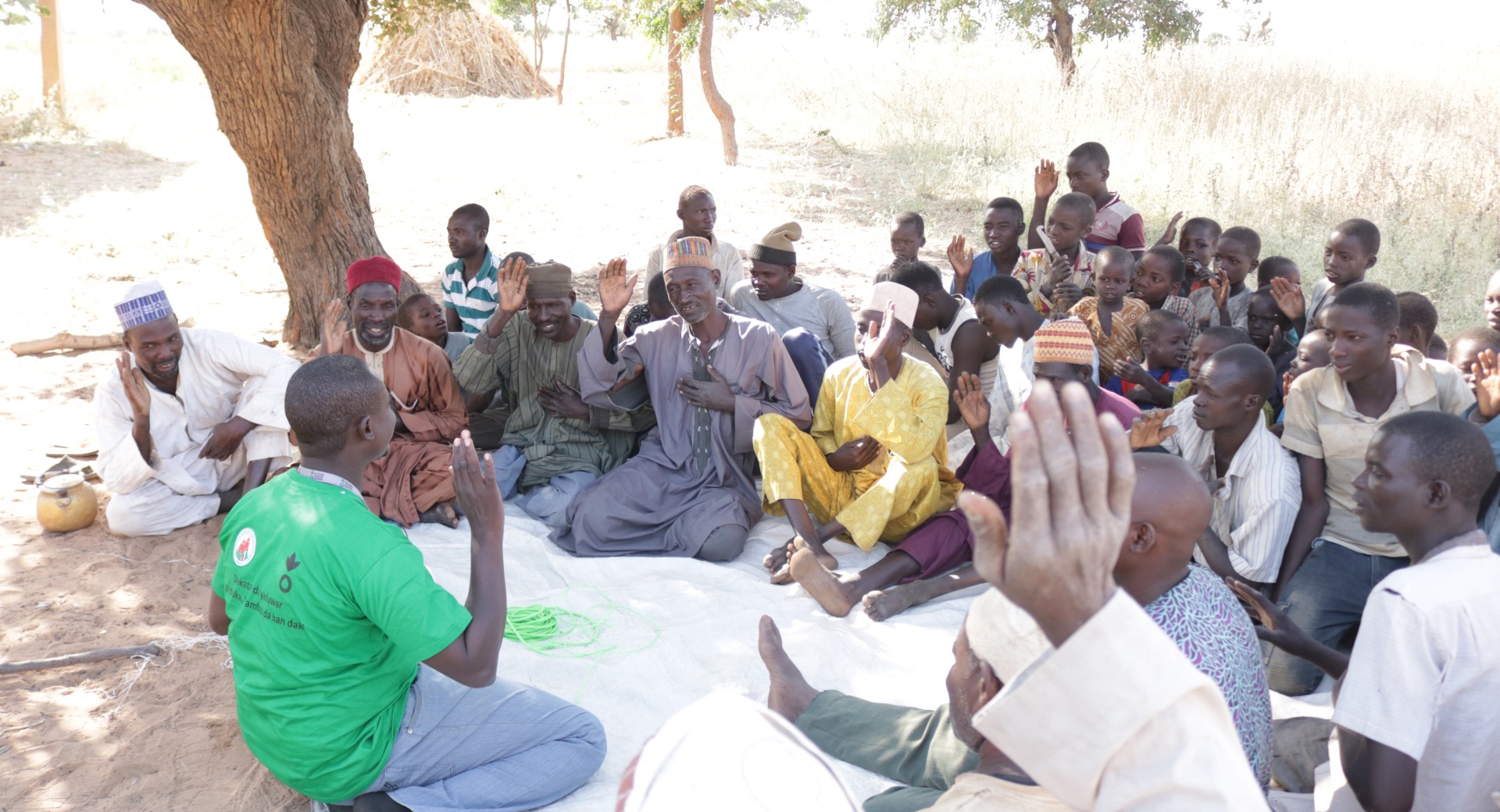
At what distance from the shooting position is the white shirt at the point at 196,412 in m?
4.37

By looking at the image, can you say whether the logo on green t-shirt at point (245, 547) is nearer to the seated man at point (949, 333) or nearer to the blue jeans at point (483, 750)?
the blue jeans at point (483, 750)

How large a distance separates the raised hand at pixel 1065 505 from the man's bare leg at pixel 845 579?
2.70 m

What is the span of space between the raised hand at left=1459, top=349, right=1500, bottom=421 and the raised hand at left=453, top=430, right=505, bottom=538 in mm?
3201

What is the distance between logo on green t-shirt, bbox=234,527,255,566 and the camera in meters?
2.35

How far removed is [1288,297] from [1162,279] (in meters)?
0.66

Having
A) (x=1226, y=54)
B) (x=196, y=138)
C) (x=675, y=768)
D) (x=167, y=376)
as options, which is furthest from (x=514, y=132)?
(x=675, y=768)

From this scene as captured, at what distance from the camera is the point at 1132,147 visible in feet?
34.1

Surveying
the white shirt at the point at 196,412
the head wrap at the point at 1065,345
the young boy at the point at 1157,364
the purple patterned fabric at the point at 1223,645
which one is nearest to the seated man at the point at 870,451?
the head wrap at the point at 1065,345

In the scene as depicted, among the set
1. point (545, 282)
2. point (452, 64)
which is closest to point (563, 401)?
point (545, 282)

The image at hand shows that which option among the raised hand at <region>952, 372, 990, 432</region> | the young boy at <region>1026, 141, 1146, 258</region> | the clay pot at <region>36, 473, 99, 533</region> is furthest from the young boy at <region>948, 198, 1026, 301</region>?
the clay pot at <region>36, 473, 99, 533</region>

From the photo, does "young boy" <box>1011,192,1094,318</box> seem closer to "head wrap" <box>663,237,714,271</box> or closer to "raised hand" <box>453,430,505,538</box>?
"head wrap" <box>663,237,714,271</box>

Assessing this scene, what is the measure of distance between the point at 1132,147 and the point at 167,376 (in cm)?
927

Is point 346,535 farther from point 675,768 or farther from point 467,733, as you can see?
point 675,768

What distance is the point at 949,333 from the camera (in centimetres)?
529
